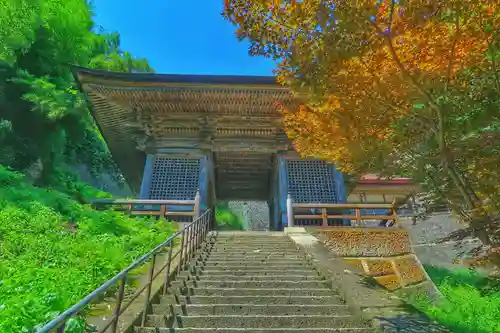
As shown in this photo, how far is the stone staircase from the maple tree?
77.3 inches

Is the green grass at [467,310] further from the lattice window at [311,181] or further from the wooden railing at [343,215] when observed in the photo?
the lattice window at [311,181]

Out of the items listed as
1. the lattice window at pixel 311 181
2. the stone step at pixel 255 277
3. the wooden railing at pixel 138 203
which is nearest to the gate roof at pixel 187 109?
the lattice window at pixel 311 181

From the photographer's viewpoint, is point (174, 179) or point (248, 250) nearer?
point (248, 250)

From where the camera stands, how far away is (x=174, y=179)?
11.3m

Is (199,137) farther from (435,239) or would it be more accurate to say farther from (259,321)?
(435,239)

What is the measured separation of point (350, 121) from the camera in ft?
15.5

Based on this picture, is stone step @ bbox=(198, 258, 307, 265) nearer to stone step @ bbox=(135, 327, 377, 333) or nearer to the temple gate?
stone step @ bbox=(135, 327, 377, 333)

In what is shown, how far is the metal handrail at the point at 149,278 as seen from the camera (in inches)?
63.9

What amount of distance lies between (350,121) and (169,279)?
3.54m

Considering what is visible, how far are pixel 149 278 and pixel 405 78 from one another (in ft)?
12.5

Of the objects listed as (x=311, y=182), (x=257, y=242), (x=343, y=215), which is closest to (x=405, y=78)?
(x=257, y=242)

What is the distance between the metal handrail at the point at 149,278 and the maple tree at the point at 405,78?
288 cm

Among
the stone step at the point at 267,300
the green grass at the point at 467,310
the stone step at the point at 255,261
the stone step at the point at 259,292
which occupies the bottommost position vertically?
the green grass at the point at 467,310

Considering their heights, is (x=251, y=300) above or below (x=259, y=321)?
above
